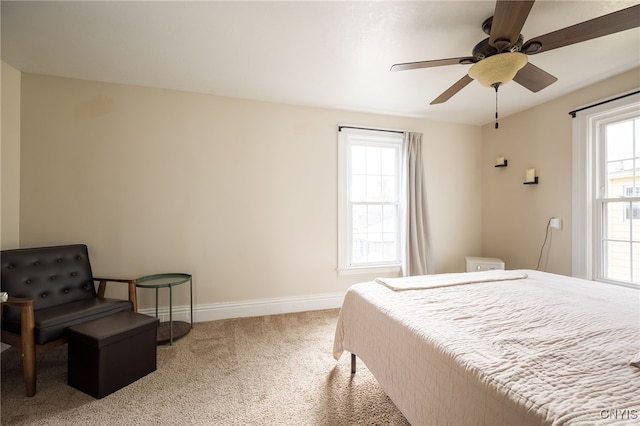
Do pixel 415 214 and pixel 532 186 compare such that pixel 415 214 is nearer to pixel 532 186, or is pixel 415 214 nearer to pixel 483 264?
pixel 483 264

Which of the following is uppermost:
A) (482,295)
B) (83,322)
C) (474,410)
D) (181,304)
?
(482,295)

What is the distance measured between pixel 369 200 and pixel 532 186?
6.41 ft

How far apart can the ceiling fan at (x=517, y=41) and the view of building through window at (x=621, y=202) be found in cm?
138

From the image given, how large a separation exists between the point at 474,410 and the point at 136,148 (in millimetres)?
3375

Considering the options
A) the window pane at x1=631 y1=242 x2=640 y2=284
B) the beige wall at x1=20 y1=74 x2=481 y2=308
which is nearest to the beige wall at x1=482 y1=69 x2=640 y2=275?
the window pane at x1=631 y1=242 x2=640 y2=284

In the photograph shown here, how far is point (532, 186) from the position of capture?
329cm

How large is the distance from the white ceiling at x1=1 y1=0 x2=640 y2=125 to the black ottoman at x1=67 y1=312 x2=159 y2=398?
2.10m

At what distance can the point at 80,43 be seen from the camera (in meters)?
2.11

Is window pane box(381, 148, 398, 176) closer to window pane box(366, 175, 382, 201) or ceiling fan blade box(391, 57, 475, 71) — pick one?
window pane box(366, 175, 382, 201)

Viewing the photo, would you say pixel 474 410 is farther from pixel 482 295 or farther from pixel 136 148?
pixel 136 148

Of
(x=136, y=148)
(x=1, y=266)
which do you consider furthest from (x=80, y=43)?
(x=1, y=266)

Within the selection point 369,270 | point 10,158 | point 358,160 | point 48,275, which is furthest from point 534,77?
point 10,158

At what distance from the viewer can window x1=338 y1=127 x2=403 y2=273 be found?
11.4 feet

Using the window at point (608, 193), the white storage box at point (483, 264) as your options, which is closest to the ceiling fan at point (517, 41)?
the window at point (608, 193)
